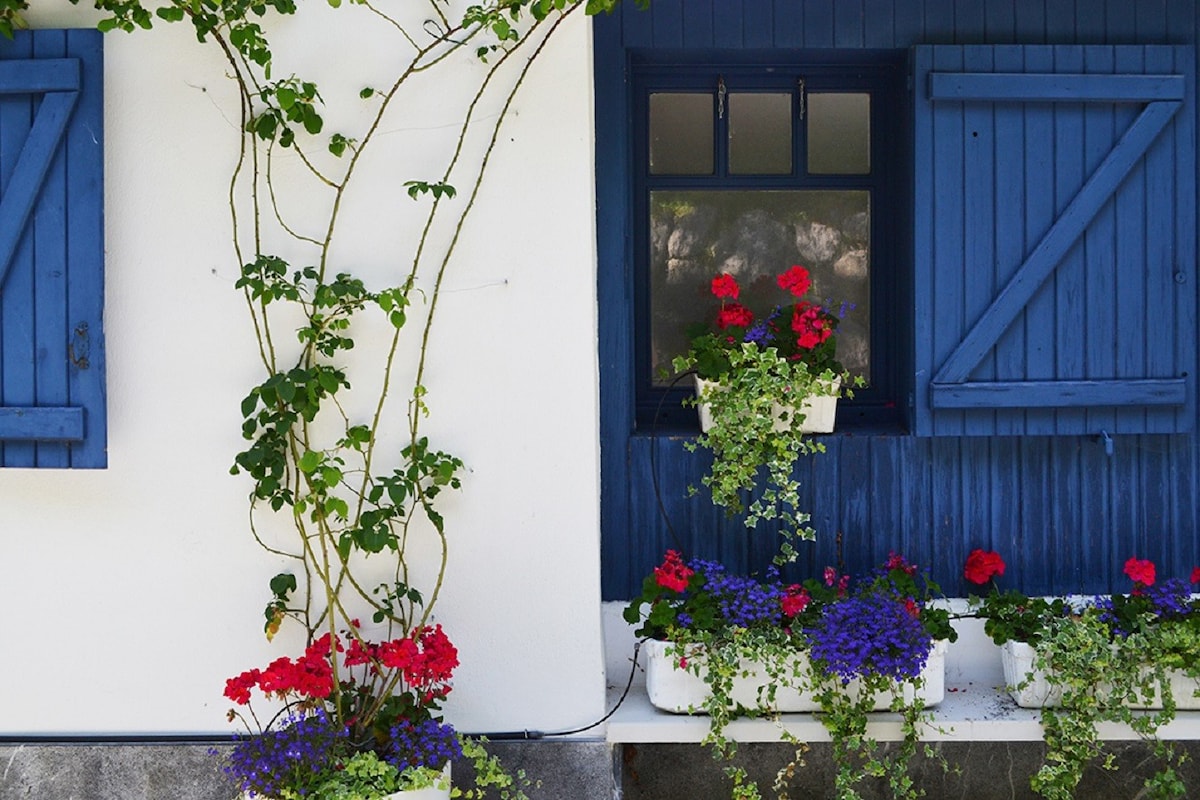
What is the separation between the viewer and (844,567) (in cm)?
401

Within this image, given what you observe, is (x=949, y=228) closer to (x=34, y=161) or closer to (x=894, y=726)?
(x=894, y=726)

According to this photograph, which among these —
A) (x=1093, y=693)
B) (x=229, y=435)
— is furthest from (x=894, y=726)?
(x=229, y=435)

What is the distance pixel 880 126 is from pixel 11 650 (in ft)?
9.86

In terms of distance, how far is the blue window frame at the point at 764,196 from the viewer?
4.14 meters

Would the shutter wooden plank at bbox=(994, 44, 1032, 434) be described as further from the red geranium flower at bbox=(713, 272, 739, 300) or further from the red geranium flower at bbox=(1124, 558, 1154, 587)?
the red geranium flower at bbox=(713, 272, 739, 300)

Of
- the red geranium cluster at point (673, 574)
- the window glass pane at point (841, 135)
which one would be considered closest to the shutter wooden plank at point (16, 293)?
the red geranium cluster at point (673, 574)

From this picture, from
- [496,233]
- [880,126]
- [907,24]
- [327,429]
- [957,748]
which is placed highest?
[907,24]

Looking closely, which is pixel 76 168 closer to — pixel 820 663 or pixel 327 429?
pixel 327 429

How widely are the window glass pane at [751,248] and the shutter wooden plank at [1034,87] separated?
48 centimetres

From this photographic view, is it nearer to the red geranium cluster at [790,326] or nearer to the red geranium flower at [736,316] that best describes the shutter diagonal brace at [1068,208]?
the red geranium cluster at [790,326]

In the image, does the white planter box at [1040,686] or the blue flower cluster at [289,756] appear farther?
the white planter box at [1040,686]

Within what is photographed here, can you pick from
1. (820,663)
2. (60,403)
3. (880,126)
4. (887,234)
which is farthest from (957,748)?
(60,403)

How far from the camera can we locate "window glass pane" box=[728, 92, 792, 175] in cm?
416

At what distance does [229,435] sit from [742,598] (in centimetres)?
150
